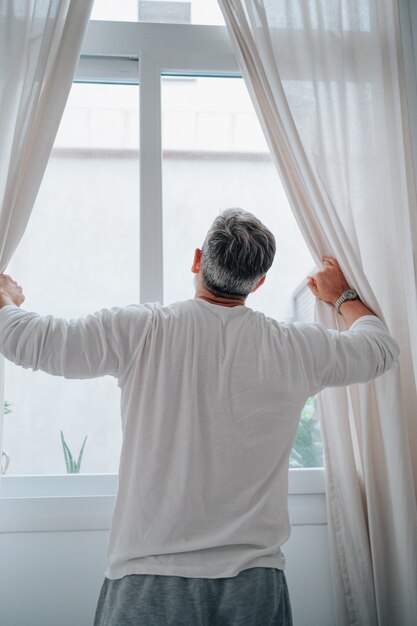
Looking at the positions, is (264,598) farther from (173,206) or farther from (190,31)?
(190,31)

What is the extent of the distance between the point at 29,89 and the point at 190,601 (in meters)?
1.41

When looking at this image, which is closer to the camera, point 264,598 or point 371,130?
point 264,598

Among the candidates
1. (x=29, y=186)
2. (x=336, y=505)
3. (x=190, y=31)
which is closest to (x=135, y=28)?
(x=190, y=31)

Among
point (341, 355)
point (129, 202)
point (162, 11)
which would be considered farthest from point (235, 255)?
point (162, 11)

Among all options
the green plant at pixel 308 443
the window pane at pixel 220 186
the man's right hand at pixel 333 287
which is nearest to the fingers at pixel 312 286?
the man's right hand at pixel 333 287

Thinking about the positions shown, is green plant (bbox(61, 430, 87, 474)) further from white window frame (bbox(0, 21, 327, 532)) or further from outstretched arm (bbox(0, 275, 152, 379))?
outstretched arm (bbox(0, 275, 152, 379))

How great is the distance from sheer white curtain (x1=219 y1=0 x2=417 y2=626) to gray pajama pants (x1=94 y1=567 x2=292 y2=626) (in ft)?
1.67

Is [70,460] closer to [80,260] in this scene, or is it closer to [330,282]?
[80,260]

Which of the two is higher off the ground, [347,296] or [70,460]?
[347,296]

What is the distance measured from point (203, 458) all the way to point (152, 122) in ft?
3.83

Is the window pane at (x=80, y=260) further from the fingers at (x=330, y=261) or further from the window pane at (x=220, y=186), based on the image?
the fingers at (x=330, y=261)

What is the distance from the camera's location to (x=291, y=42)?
5.91 feet

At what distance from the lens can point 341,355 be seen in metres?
1.38

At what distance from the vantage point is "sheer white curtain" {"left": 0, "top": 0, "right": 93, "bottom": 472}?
1589 millimetres
